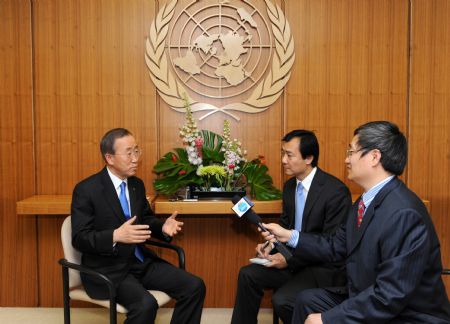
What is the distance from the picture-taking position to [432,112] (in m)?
4.04

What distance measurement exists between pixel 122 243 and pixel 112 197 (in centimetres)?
32

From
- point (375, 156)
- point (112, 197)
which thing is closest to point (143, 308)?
point (112, 197)

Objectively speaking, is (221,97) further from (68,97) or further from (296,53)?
(68,97)

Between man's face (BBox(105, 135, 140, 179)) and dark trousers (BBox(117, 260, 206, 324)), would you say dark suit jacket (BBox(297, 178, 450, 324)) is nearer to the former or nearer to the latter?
dark trousers (BBox(117, 260, 206, 324))

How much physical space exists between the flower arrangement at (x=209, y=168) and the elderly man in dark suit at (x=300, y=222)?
0.43 m

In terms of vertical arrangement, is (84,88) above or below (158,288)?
above

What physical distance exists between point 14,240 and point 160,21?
232 cm

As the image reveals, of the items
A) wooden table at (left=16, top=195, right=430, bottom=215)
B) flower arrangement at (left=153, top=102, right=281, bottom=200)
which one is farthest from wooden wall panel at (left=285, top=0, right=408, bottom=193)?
wooden table at (left=16, top=195, right=430, bottom=215)

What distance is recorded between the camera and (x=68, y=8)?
3.95 metres

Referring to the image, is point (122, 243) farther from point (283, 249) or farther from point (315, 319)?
point (315, 319)

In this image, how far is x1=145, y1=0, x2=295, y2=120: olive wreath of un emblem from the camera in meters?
3.93

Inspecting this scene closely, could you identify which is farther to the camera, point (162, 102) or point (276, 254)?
point (162, 102)

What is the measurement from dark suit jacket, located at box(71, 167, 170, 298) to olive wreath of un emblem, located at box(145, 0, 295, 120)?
1149 mm

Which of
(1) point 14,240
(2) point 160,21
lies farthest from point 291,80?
(1) point 14,240
